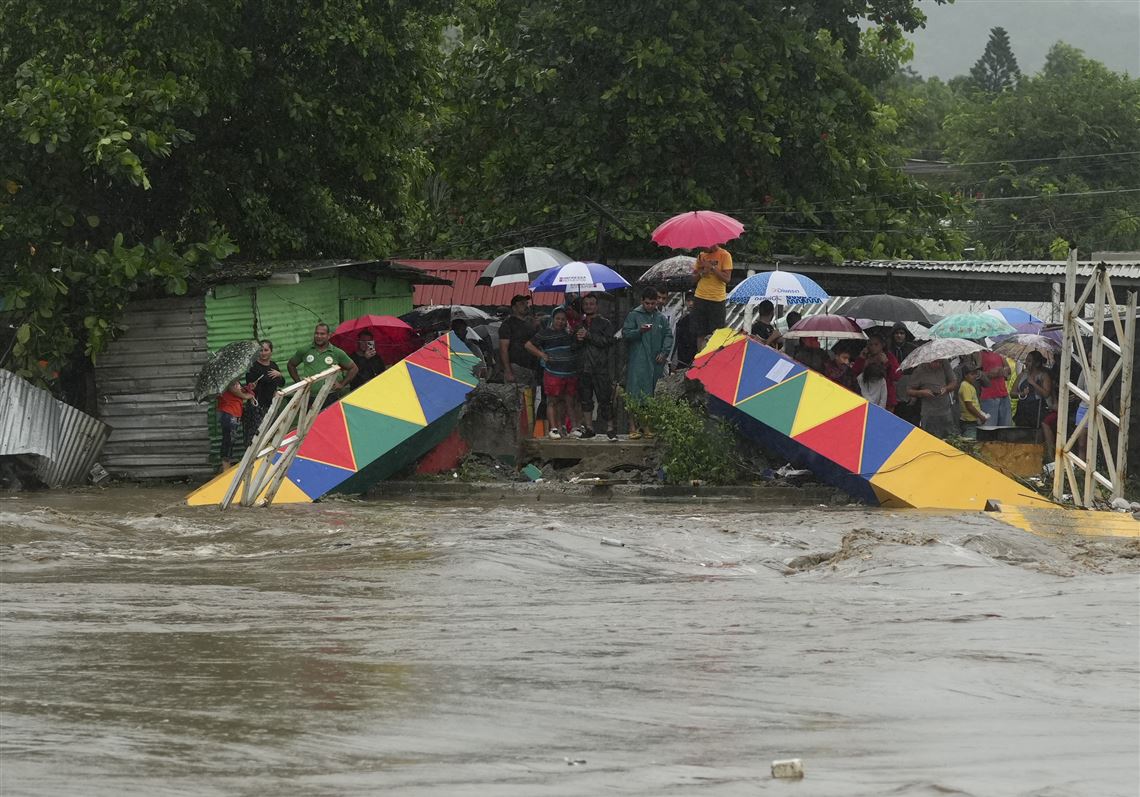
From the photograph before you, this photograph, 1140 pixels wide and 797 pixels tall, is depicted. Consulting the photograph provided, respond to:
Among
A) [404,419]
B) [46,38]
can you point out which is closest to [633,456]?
[404,419]

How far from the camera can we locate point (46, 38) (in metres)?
20.1

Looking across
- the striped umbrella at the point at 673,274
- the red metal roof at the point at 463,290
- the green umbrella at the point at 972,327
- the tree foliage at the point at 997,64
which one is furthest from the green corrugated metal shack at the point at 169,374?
the tree foliage at the point at 997,64

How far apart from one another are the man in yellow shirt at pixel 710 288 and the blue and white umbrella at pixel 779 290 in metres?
0.47

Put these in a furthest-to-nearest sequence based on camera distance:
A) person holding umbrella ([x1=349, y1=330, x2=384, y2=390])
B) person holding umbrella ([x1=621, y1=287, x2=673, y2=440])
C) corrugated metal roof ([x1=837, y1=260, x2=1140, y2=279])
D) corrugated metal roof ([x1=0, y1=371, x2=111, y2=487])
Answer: corrugated metal roof ([x1=837, y1=260, x2=1140, y2=279]) < person holding umbrella ([x1=349, y1=330, x2=384, y2=390]) < person holding umbrella ([x1=621, y1=287, x2=673, y2=440]) < corrugated metal roof ([x1=0, y1=371, x2=111, y2=487])

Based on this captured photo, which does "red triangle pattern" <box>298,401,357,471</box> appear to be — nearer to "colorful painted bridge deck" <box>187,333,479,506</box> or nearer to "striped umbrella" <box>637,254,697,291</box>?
"colorful painted bridge deck" <box>187,333,479,506</box>

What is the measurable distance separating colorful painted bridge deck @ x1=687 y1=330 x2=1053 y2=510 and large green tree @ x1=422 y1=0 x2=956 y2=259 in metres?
7.17

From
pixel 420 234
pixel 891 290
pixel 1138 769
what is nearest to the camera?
pixel 1138 769

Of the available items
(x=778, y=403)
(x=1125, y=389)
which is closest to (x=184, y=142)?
(x=778, y=403)

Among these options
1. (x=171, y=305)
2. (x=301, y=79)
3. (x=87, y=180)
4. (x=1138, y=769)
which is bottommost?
(x=1138, y=769)

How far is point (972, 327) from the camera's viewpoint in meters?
18.0

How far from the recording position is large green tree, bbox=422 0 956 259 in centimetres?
2450

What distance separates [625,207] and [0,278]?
976cm

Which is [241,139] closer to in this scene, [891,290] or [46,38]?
[46,38]

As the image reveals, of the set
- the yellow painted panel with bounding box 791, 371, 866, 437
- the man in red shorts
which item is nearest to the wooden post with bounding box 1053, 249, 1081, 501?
the yellow painted panel with bounding box 791, 371, 866, 437
